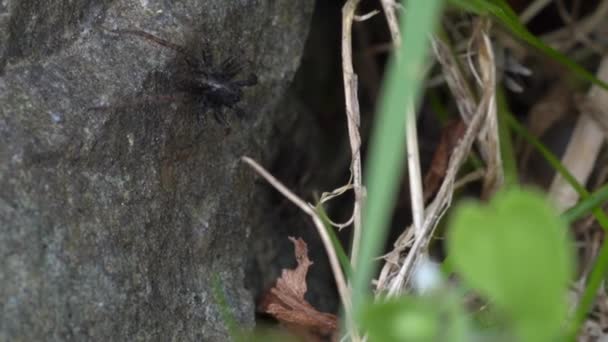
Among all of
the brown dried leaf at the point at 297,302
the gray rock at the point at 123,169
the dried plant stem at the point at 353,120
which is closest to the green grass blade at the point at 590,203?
the dried plant stem at the point at 353,120

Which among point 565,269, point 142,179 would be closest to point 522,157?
point 142,179

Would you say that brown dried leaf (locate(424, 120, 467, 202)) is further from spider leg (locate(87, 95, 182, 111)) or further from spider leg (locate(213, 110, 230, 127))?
spider leg (locate(87, 95, 182, 111))

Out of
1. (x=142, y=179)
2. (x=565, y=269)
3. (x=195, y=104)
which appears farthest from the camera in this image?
(x=195, y=104)

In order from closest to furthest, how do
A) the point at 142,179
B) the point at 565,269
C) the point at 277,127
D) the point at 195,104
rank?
the point at 565,269 < the point at 142,179 < the point at 195,104 < the point at 277,127

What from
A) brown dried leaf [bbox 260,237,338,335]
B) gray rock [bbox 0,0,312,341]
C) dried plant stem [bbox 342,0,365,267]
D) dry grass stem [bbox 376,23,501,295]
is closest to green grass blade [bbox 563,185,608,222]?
dry grass stem [bbox 376,23,501,295]

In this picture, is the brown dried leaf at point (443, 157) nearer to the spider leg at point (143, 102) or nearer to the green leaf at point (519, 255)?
the spider leg at point (143, 102)

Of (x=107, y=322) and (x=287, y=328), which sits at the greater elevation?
(x=107, y=322)

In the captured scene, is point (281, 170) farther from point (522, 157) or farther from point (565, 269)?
point (565, 269)
